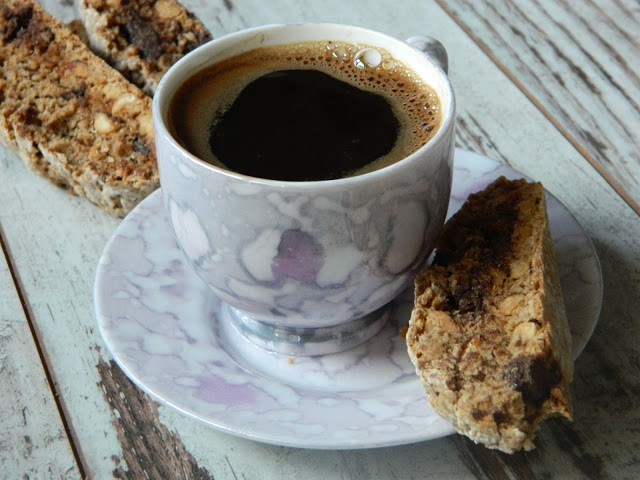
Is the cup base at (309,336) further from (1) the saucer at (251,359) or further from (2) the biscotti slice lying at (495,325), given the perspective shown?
(2) the biscotti slice lying at (495,325)

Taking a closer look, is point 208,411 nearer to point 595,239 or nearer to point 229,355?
point 229,355

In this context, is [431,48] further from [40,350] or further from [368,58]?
[40,350]

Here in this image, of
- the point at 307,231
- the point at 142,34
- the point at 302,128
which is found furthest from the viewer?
the point at 142,34

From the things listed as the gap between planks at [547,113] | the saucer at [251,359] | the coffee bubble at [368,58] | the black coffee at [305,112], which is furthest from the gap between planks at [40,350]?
the gap between planks at [547,113]

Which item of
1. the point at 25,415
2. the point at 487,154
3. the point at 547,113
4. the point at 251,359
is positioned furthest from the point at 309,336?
the point at 547,113

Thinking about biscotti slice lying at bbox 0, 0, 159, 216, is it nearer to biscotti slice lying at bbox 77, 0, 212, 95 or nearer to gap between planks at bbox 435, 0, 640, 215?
biscotti slice lying at bbox 77, 0, 212, 95

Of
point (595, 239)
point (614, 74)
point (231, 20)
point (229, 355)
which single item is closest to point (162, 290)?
point (229, 355)
